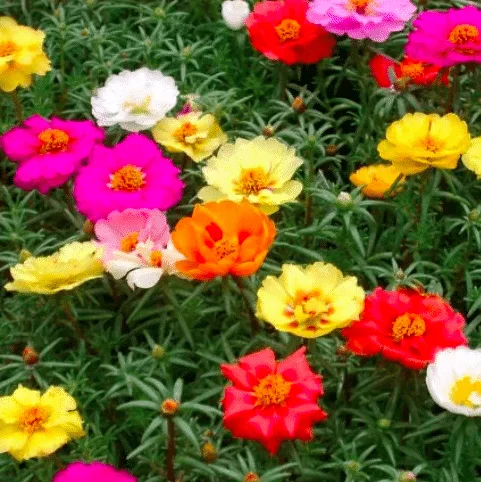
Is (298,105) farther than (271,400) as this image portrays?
Yes

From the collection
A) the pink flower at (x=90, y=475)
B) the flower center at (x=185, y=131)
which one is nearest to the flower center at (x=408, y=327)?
the pink flower at (x=90, y=475)

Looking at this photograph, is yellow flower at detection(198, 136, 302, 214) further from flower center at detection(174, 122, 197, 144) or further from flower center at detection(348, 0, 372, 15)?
flower center at detection(348, 0, 372, 15)

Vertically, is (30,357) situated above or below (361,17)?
below

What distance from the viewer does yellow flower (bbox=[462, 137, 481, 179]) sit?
209cm

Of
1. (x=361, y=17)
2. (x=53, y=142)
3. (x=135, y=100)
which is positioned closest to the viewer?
(x=53, y=142)

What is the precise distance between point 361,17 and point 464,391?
1.20 metres

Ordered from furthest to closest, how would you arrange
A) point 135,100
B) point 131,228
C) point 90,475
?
point 135,100 → point 131,228 → point 90,475

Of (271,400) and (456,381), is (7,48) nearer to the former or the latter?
(271,400)

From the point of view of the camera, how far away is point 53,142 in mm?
2180

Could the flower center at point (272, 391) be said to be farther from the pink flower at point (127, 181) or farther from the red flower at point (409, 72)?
the red flower at point (409, 72)

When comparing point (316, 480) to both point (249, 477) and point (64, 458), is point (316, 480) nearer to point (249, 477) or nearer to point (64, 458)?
point (249, 477)

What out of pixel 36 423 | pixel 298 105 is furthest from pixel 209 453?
pixel 298 105

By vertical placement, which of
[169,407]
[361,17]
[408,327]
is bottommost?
[169,407]

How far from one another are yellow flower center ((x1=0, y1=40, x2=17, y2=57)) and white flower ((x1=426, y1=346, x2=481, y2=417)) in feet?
4.77
